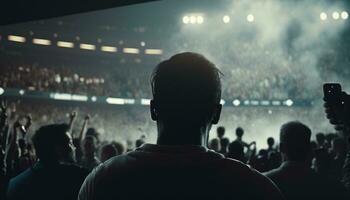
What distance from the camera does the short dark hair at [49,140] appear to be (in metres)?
3.21

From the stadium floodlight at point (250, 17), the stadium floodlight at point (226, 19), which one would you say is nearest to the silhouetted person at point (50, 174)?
the stadium floodlight at point (250, 17)

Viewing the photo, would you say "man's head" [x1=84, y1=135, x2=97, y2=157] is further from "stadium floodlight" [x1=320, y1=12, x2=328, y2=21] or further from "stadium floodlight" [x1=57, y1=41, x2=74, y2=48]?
"stadium floodlight" [x1=57, y1=41, x2=74, y2=48]

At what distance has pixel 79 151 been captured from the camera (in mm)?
6863

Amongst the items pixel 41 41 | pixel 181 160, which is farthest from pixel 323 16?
pixel 181 160

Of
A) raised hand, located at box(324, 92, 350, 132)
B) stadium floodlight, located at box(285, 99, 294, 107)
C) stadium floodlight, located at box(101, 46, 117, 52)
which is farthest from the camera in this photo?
stadium floodlight, located at box(101, 46, 117, 52)

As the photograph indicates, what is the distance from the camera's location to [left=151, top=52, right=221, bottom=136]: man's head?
1504 millimetres

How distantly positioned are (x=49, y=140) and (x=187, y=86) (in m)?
2.09

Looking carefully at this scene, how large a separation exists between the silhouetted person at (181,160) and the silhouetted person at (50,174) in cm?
157

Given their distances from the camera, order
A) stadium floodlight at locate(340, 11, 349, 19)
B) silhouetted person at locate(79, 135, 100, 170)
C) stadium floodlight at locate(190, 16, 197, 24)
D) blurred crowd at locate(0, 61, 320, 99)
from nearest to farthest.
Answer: silhouetted person at locate(79, 135, 100, 170) → blurred crowd at locate(0, 61, 320, 99) → stadium floodlight at locate(340, 11, 349, 19) → stadium floodlight at locate(190, 16, 197, 24)

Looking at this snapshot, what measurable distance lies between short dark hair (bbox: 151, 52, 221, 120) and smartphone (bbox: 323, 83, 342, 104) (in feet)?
2.55

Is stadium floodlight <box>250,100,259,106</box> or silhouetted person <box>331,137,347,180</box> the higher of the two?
stadium floodlight <box>250,100,259,106</box>

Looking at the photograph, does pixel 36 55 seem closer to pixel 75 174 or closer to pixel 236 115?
pixel 236 115

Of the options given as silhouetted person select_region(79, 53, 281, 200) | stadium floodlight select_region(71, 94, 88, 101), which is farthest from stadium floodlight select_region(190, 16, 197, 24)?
silhouetted person select_region(79, 53, 281, 200)

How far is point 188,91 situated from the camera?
1.50 metres
